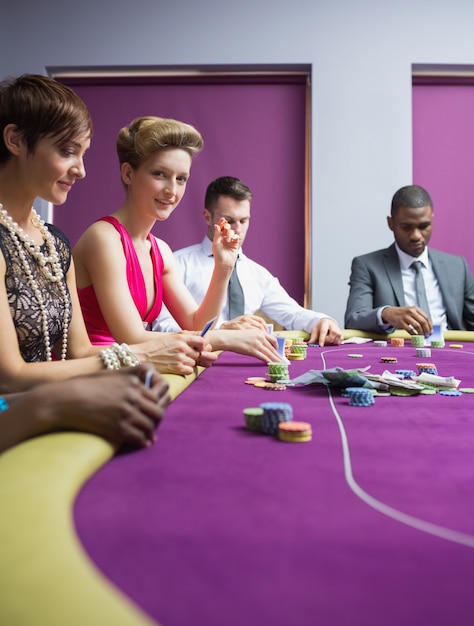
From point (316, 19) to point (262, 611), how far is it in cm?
489

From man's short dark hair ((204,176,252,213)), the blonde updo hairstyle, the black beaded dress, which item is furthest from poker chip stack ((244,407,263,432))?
man's short dark hair ((204,176,252,213))

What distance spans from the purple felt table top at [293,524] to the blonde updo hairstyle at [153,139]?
4.21 ft

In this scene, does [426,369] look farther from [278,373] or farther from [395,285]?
[395,285]

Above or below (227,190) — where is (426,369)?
below

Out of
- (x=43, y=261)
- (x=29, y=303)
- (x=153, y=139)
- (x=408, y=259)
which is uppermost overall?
(x=153, y=139)

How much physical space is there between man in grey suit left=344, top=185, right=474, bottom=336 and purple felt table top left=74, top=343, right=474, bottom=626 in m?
2.57

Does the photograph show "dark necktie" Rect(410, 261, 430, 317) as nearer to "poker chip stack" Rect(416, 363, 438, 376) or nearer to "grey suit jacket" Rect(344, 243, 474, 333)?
"grey suit jacket" Rect(344, 243, 474, 333)

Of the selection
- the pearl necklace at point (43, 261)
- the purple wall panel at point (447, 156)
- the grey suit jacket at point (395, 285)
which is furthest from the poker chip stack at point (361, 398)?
the purple wall panel at point (447, 156)

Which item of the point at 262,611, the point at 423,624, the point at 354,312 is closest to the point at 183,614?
the point at 262,611

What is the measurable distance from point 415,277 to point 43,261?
2613mm

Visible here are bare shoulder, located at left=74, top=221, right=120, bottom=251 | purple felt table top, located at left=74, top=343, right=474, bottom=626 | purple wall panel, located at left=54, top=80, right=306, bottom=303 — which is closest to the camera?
purple felt table top, located at left=74, top=343, right=474, bottom=626

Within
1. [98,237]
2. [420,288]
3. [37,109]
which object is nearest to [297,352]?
[98,237]

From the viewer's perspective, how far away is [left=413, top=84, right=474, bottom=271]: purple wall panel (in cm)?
496

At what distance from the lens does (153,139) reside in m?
2.20
